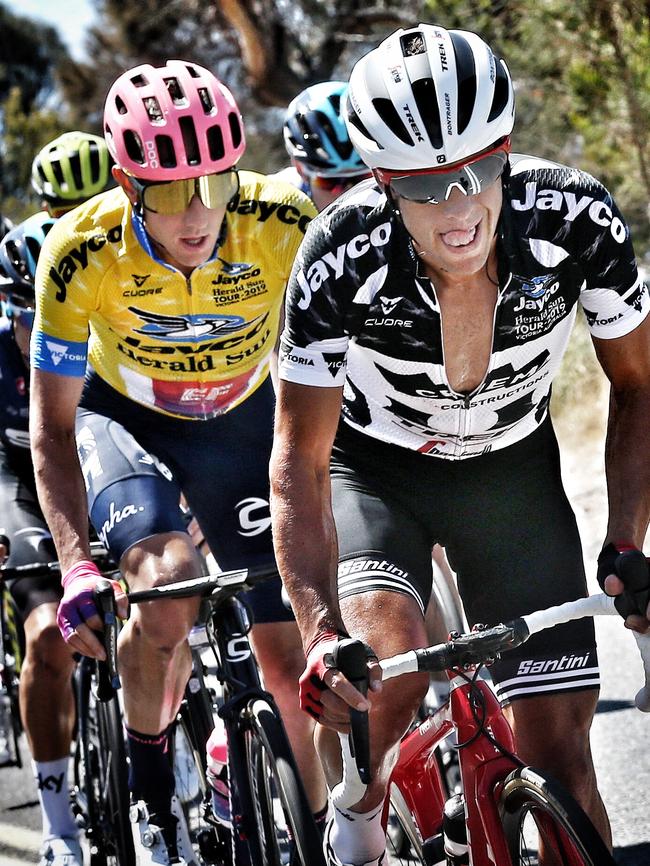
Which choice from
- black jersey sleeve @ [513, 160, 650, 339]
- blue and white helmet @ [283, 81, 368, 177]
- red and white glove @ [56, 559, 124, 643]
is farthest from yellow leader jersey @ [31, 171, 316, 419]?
black jersey sleeve @ [513, 160, 650, 339]

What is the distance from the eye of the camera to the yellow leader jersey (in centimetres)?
397

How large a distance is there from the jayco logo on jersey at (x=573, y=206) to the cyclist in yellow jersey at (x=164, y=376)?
1.37 m

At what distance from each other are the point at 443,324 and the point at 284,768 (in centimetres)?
128

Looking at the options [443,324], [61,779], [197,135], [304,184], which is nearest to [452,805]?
[443,324]

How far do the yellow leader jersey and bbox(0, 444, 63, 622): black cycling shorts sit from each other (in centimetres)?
91

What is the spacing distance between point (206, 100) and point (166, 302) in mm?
707

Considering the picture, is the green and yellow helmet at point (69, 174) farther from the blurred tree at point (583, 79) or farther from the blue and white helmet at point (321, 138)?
the blurred tree at point (583, 79)

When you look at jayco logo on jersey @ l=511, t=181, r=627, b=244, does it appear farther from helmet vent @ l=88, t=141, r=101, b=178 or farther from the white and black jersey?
helmet vent @ l=88, t=141, r=101, b=178

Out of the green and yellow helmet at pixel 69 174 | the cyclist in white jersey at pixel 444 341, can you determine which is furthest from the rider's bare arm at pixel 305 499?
the green and yellow helmet at pixel 69 174

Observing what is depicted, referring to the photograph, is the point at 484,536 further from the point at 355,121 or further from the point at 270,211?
the point at 270,211

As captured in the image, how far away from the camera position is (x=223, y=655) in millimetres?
3764

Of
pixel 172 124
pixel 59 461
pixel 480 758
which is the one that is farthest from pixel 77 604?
pixel 172 124

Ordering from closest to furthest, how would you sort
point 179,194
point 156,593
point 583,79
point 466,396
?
point 466,396 → point 156,593 → point 179,194 → point 583,79

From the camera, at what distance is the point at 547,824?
8.74ft
